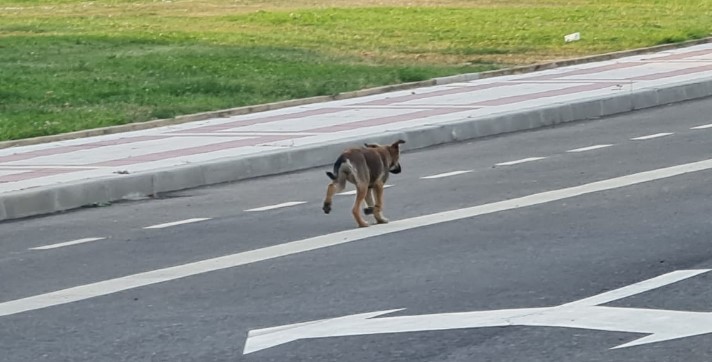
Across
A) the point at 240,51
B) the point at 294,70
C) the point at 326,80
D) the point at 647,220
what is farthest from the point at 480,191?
the point at 240,51

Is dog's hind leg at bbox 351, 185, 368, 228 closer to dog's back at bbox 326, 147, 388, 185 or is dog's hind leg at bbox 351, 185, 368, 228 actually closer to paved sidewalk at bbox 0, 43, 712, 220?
dog's back at bbox 326, 147, 388, 185

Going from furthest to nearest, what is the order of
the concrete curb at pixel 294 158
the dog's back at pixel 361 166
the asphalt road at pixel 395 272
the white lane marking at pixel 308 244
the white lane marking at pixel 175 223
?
the concrete curb at pixel 294 158, the white lane marking at pixel 175 223, the dog's back at pixel 361 166, the white lane marking at pixel 308 244, the asphalt road at pixel 395 272

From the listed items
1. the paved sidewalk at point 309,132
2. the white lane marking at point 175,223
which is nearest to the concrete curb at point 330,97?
the paved sidewalk at point 309,132

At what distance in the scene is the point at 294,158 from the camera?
15422 millimetres

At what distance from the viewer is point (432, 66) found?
80.6ft

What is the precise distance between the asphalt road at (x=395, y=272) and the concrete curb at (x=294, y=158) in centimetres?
26

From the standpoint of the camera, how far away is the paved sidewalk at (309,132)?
45.7ft

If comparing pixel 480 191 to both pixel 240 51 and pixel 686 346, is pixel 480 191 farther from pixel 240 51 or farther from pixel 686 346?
pixel 240 51

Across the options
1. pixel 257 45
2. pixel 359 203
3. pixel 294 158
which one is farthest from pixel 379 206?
pixel 257 45

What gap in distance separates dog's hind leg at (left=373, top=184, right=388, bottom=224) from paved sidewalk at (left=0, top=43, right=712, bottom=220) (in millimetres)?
3062

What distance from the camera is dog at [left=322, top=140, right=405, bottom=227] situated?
35.7 ft

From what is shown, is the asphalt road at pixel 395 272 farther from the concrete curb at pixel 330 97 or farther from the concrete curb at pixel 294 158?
the concrete curb at pixel 330 97

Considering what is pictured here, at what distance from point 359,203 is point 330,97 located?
31.4 feet

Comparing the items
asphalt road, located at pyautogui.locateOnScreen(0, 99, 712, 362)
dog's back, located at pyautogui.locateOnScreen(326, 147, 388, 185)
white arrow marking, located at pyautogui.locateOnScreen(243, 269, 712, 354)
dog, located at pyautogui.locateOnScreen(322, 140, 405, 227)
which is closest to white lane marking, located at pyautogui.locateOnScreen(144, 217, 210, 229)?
asphalt road, located at pyautogui.locateOnScreen(0, 99, 712, 362)
